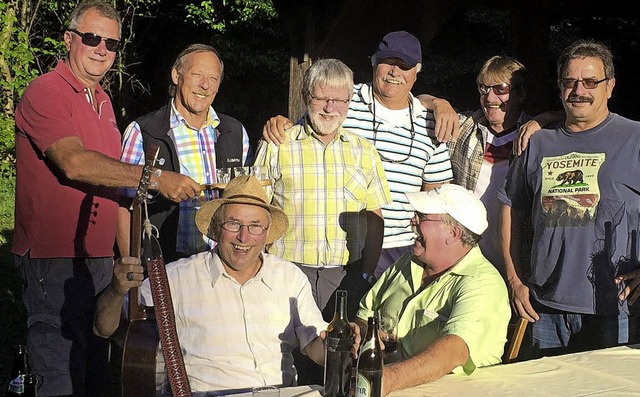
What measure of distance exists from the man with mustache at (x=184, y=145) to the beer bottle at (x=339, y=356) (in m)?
1.19

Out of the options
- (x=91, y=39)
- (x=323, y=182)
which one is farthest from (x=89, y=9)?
(x=323, y=182)

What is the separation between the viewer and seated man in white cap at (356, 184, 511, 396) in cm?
286

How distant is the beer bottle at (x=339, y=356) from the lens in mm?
2578

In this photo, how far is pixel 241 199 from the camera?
3.13m

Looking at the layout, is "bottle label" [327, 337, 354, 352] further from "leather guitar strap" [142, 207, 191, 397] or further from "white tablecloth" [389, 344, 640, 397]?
"leather guitar strap" [142, 207, 191, 397]

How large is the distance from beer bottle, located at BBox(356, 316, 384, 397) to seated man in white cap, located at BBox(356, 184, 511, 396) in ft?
1.05

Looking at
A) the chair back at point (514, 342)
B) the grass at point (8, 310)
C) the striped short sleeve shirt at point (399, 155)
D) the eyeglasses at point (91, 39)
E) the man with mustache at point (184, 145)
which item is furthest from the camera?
the grass at point (8, 310)

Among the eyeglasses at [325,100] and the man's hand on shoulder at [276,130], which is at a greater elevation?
Result: the eyeglasses at [325,100]

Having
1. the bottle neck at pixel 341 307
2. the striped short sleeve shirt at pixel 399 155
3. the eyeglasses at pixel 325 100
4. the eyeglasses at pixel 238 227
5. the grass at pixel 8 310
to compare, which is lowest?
the grass at pixel 8 310

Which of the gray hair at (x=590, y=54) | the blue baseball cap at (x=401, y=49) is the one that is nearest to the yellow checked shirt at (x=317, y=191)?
the blue baseball cap at (x=401, y=49)

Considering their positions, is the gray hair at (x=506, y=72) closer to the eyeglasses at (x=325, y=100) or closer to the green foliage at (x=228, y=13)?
the eyeglasses at (x=325, y=100)

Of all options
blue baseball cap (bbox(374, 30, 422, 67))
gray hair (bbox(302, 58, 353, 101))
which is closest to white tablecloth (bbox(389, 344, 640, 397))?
gray hair (bbox(302, 58, 353, 101))

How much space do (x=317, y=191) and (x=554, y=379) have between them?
1.36 meters

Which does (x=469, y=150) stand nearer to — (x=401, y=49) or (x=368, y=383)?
(x=401, y=49)
